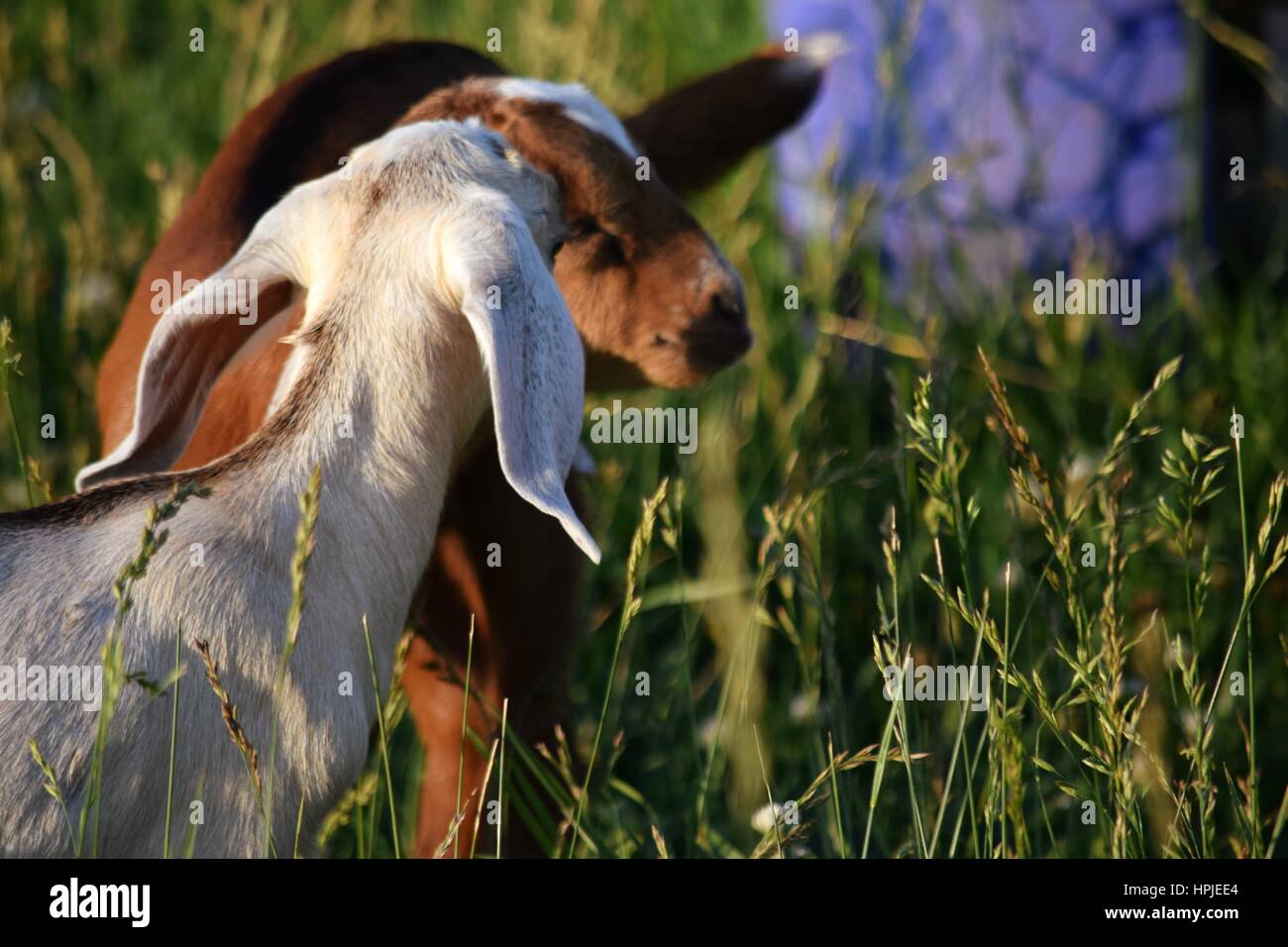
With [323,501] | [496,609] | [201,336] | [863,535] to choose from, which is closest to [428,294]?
[323,501]

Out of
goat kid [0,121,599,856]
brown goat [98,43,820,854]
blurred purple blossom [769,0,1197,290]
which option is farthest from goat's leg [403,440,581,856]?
blurred purple blossom [769,0,1197,290]

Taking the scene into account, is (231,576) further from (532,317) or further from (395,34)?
(395,34)

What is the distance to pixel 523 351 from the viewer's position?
75.0 inches

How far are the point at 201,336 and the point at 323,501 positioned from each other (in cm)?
46

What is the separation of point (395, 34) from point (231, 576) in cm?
367

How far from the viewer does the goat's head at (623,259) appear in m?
2.44

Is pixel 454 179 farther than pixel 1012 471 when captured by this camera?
Yes

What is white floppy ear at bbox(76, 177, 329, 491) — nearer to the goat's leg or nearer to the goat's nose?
the goat's leg

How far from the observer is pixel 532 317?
193cm

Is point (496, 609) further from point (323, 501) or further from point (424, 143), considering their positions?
point (424, 143)

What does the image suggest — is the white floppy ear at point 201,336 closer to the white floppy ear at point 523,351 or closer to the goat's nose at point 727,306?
the white floppy ear at point 523,351

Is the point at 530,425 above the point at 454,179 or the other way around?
the other way around
